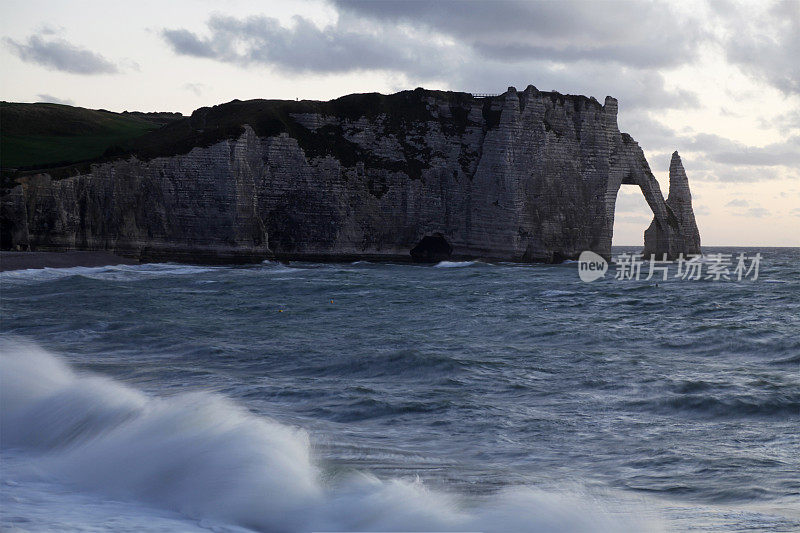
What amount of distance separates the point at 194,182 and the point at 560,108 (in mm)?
36969

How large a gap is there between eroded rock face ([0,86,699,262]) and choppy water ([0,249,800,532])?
4022cm

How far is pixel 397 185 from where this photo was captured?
7400 cm

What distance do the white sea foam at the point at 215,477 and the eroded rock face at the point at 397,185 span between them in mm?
53460

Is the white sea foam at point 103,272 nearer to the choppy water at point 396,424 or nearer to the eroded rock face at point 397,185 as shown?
the eroded rock face at point 397,185

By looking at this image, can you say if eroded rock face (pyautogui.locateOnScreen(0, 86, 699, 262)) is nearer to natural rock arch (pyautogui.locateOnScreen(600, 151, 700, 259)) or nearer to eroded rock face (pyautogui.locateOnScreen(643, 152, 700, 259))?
natural rock arch (pyautogui.locateOnScreen(600, 151, 700, 259))

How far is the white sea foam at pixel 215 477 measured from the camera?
7.69 metres

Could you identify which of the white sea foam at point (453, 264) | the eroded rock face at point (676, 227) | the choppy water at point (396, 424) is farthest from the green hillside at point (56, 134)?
the eroded rock face at point (676, 227)

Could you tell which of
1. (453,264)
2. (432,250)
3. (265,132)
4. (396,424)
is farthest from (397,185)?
(396,424)

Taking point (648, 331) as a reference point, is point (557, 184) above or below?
above

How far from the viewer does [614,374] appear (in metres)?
15.9

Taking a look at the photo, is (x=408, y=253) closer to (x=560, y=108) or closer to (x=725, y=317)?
(x=560, y=108)

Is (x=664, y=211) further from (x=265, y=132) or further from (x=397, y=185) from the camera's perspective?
(x=265, y=132)

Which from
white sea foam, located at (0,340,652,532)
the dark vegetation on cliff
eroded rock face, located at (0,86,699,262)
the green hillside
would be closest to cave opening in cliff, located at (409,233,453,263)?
eroded rock face, located at (0,86,699,262)

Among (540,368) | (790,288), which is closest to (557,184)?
(790,288)
